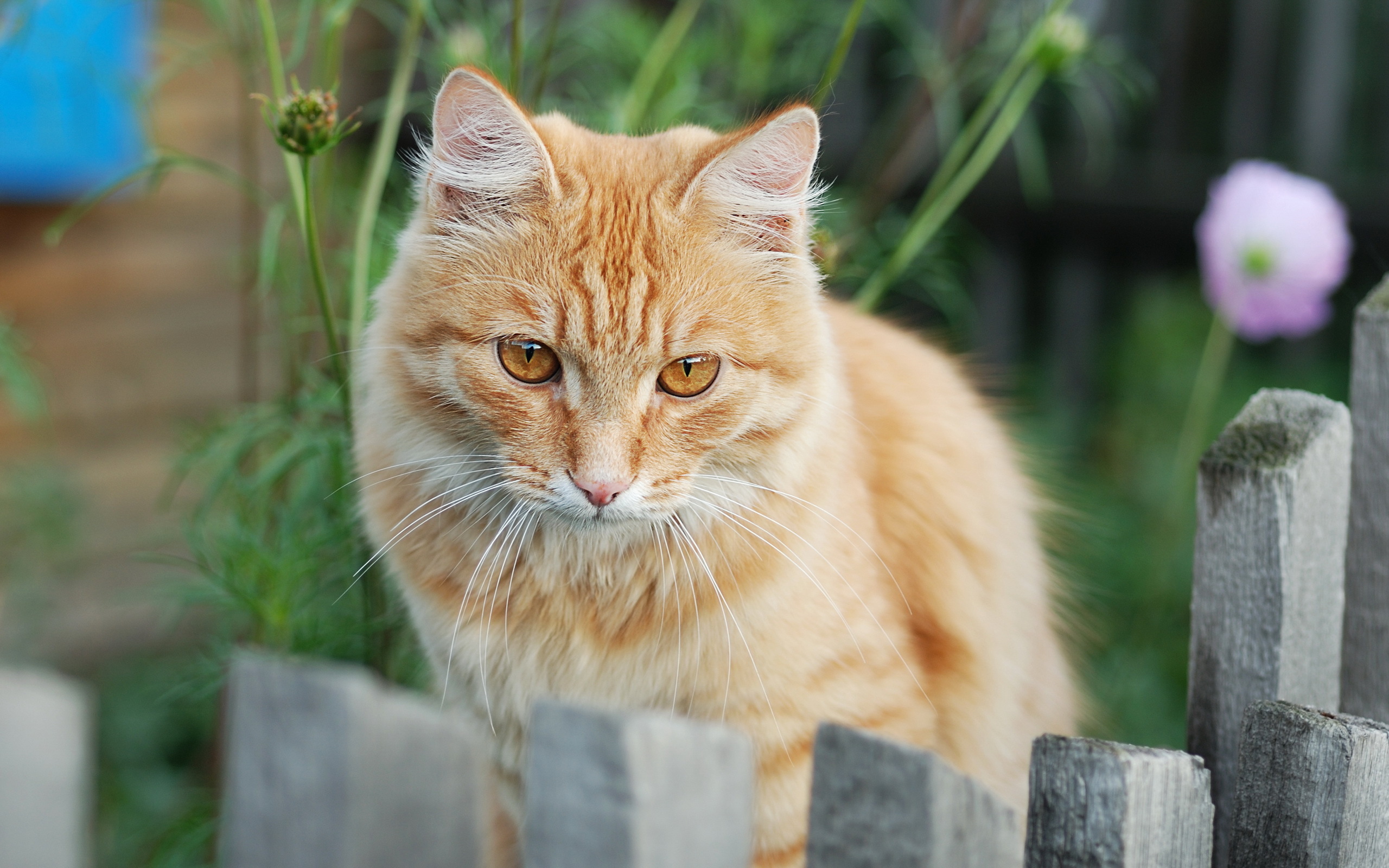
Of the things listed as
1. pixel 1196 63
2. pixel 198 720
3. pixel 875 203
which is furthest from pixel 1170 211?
pixel 198 720

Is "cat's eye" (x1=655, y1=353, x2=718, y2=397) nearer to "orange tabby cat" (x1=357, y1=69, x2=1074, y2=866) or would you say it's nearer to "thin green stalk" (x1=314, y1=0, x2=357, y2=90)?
"orange tabby cat" (x1=357, y1=69, x2=1074, y2=866)

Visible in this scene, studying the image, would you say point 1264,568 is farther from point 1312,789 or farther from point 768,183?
point 768,183

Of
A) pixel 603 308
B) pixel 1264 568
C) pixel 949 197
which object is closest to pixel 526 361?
pixel 603 308

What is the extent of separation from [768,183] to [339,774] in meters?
1.05

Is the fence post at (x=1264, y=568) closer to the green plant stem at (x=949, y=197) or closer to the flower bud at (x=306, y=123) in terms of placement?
the green plant stem at (x=949, y=197)

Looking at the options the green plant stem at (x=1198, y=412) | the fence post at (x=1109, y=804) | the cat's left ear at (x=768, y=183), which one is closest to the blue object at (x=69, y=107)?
the cat's left ear at (x=768, y=183)

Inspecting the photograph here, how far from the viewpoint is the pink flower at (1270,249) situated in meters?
2.42

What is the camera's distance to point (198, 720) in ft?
12.5

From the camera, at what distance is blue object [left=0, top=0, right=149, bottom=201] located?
3316 mm

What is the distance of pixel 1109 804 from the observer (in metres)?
0.99

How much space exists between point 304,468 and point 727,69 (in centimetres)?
169

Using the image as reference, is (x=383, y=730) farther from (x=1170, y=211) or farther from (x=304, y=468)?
(x=1170, y=211)

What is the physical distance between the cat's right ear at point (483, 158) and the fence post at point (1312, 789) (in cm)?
111

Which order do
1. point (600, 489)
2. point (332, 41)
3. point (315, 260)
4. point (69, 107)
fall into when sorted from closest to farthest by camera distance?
point (600, 489)
point (315, 260)
point (332, 41)
point (69, 107)
